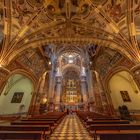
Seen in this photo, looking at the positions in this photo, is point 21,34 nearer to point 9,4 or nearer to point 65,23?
point 9,4

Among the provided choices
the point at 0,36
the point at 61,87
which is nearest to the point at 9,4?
the point at 0,36

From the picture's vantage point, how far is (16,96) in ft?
57.7

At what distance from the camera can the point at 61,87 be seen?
30.0 metres

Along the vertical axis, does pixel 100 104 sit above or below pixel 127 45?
below

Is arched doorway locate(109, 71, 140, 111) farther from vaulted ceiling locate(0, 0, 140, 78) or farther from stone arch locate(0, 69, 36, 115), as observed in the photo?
stone arch locate(0, 69, 36, 115)

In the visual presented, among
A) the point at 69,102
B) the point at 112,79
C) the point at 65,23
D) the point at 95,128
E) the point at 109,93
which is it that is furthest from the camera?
the point at 69,102

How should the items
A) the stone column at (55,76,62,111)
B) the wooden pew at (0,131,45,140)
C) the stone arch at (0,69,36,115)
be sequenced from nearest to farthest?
the wooden pew at (0,131,45,140), the stone arch at (0,69,36,115), the stone column at (55,76,62,111)

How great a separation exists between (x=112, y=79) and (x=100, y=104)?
138 inches

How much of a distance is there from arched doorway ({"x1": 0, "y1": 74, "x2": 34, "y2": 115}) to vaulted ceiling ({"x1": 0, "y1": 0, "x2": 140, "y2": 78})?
541 cm

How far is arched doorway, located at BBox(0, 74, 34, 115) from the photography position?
16.7m

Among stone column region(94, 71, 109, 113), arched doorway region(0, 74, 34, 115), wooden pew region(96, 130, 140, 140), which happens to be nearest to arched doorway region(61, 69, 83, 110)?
arched doorway region(0, 74, 34, 115)

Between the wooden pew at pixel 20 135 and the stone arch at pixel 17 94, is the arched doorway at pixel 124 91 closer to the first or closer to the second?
the stone arch at pixel 17 94

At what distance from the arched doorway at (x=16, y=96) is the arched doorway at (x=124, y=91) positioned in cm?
1005

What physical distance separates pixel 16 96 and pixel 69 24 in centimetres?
1112
